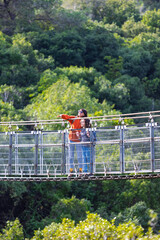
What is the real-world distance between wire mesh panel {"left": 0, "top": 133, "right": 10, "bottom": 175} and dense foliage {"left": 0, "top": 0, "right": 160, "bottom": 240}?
Answer: 261 cm

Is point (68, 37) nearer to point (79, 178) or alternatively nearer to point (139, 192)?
→ point (139, 192)

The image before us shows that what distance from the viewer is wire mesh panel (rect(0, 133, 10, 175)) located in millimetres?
16562

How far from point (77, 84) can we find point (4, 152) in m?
23.7

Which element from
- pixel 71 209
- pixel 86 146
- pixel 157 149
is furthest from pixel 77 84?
pixel 157 149

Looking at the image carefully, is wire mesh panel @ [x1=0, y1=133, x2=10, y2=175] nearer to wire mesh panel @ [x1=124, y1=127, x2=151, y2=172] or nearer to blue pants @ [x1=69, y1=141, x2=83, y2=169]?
blue pants @ [x1=69, y1=141, x2=83, y2=169]

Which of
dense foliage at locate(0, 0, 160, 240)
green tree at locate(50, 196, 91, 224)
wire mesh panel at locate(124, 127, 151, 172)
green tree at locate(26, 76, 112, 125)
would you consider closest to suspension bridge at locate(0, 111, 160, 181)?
wire mesh panel at locate(124, 127, 151, 172)

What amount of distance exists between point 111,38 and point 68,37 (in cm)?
490

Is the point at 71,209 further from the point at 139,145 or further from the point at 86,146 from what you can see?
the point at 86,146

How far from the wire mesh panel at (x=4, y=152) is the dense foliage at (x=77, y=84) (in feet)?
8.57

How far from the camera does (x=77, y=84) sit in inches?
1585

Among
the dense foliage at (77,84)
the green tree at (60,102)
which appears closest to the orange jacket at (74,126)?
the dense foliage at (77,84)

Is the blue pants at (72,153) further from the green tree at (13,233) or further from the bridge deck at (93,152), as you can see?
the green tree at (13,233)

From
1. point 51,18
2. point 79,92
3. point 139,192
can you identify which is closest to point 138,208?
point 139,192

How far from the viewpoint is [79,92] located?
38.1m
